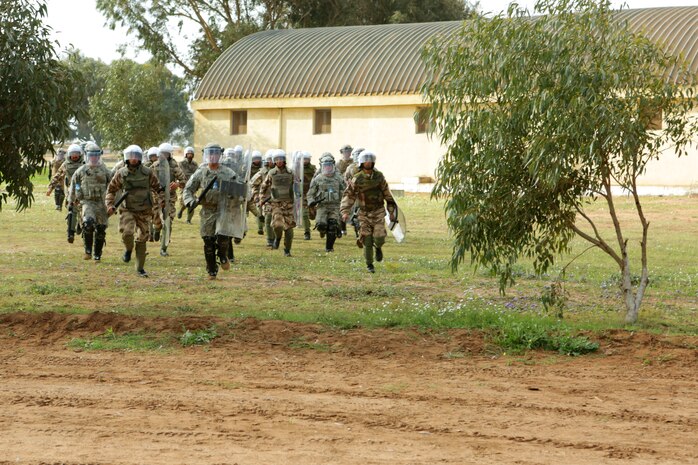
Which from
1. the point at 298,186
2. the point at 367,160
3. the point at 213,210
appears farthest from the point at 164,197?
the point at 298,186

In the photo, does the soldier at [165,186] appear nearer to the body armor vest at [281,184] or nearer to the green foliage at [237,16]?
the body armor vest at [281,184]

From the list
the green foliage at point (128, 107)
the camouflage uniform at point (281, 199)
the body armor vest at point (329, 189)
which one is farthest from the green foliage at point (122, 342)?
the green foliage at point (128, 107)

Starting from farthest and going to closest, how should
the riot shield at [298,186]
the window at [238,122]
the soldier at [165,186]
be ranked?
the window at [238,122]
the riot shield at [298,186]
the soldier at [165,186]

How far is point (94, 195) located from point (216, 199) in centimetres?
286

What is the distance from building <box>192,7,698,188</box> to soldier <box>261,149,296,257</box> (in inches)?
713

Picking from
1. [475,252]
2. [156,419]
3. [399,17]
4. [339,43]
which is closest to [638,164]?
[475,252]

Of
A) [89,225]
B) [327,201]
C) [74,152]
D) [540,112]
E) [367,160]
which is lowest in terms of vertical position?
[89,225]

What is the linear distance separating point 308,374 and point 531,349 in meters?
2.39

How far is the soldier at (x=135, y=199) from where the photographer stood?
15.8m

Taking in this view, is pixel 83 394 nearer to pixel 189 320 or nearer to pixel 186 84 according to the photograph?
pixel 189 320

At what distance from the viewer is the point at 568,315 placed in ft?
40.9

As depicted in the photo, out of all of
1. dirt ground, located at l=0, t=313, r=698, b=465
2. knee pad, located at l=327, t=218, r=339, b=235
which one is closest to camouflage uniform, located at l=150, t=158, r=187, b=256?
knee pad, located at l=327, t=218, r=339, b=235

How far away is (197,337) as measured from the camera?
10641 mm

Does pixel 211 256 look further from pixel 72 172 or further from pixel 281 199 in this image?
pixel 72 172
